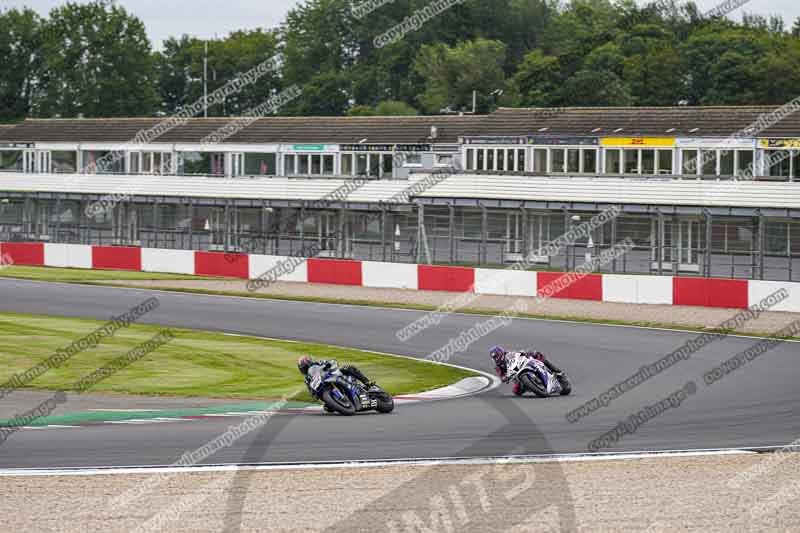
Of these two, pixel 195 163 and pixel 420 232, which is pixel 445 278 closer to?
pixel 420 232

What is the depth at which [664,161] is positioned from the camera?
47.0m

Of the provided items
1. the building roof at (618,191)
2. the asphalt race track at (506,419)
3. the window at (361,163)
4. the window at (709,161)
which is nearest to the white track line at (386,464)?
the asphalt race track at (506,419)

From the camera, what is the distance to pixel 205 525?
13031mm

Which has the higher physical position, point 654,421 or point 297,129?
point 297,129

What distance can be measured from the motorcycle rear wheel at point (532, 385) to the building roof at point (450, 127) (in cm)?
2433

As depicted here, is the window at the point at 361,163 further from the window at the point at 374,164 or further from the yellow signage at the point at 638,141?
the yellow signage at the point at 638,141

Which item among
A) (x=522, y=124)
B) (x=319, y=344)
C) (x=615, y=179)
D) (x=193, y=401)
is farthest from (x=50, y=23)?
(x=193, y=401)

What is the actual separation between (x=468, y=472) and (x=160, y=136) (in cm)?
5155

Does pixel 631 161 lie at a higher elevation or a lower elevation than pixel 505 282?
higher

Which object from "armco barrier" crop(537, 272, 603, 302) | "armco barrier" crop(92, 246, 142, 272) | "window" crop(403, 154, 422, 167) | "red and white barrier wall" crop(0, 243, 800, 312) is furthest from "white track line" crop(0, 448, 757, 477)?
"window" crop(403, 154, 422, 167)

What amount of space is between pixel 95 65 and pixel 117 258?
218 feet

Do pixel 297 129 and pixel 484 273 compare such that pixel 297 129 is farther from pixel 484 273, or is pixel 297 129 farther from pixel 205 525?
pixel 205 525

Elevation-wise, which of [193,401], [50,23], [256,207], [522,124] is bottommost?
[193,401]

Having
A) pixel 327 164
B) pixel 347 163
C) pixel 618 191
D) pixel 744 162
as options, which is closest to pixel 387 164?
pixel 347 163
